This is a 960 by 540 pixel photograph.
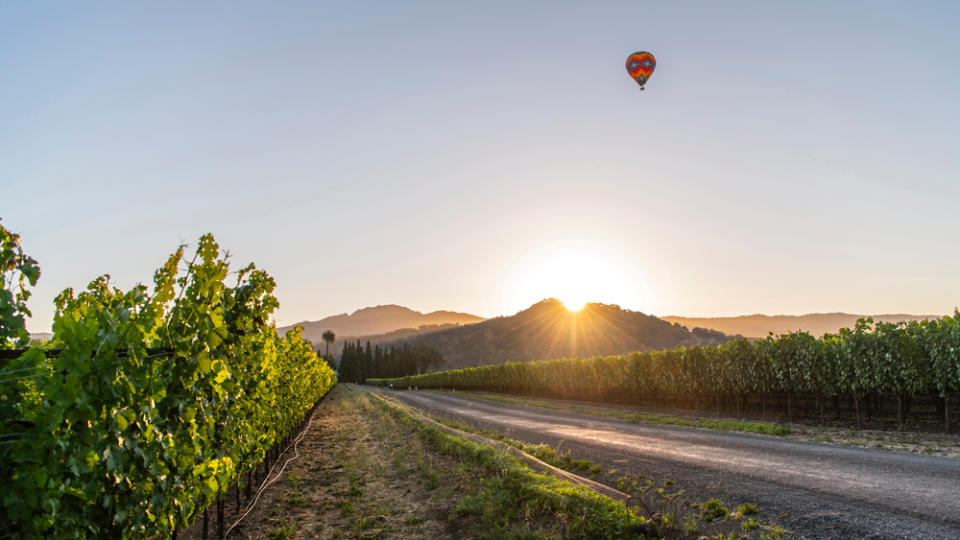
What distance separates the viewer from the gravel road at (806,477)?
20.7ft

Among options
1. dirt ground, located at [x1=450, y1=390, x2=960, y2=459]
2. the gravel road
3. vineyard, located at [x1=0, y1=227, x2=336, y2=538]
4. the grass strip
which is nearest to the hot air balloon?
dirt ground, located at [x1=450, y1=390, x2=960, y2=459]

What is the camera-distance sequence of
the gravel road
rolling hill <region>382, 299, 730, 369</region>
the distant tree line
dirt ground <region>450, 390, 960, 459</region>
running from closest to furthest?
1. the gravel road
2. dirt ground <region>450, 390, 960, 459</region>
3. the distant tree line
4. rolling hill <region>382, 299, 730, 369</region>

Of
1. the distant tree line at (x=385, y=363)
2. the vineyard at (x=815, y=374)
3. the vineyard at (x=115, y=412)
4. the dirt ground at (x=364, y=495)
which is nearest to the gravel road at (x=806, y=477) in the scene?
the dirt ground at (x=364, y=495)

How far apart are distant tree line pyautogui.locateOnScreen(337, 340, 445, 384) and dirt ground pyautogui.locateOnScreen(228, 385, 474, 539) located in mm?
127447

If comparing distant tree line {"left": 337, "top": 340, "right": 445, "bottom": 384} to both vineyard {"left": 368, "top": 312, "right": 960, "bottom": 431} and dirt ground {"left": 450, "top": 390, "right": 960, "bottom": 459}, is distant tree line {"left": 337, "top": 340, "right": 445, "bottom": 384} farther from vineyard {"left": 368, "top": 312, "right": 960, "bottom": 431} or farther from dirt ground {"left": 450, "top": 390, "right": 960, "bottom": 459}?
dirt ground {"left": 450, "top": 390, "right": 960, "bottom": 459}

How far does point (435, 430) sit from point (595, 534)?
34.9 feet

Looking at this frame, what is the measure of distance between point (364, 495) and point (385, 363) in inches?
5443

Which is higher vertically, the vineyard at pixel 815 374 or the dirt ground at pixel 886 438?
the vineyard at pixel 815 374

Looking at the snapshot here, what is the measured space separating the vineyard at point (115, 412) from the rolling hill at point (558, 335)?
134893 millimetres

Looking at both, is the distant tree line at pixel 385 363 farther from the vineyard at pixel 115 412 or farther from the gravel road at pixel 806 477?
the vineyard at pixel 115 412

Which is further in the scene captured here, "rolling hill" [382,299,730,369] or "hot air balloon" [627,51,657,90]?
"rolling hill" [382,299,730,369]

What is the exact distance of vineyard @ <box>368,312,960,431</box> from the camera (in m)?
16.8

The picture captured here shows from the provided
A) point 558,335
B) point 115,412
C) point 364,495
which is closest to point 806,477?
point 364,495

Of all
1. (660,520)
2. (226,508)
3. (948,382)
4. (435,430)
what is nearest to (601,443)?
(435,430)
